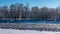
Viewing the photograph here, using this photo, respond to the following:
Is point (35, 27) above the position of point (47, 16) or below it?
below

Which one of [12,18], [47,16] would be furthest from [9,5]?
[47,16]

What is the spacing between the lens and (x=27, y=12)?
11.8ft

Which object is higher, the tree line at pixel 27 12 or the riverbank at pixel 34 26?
the tree line at pixel 27 12

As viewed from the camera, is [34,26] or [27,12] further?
[34,26]

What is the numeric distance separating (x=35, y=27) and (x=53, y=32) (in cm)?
62

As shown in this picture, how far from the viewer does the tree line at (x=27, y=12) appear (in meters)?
3.55

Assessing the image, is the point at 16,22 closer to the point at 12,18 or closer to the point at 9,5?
the point at 12,18

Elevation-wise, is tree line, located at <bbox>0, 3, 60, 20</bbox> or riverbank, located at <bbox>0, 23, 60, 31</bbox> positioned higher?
tree line, located at <bbox>0, 3, 60, 20</bbox>

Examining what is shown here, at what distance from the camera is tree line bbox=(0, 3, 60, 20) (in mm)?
3555

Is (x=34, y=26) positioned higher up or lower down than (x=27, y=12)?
lower down

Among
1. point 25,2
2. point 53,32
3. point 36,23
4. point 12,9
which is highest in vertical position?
point 25,2

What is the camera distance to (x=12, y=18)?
3.62 meters

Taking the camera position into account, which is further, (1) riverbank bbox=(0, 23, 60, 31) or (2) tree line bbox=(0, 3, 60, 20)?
(1) riverbank bbox=(0, 23, 60, 31)

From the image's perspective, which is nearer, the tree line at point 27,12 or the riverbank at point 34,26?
the tree line at point 27,12
